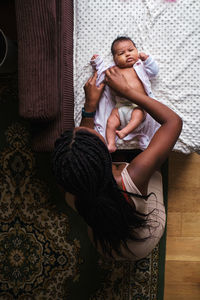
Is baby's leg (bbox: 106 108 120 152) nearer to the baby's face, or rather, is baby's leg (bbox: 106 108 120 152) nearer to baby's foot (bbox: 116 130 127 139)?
baby's foot (bbox: 116 130 127 139)

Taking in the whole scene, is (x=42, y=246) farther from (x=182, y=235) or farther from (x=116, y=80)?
(x=116, y=80)

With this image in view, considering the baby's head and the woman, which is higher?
the baby's head

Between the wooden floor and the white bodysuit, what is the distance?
14.7 inches

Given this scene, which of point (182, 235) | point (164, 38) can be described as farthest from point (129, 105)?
point (182, 235)

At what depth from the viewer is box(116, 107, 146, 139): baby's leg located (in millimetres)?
1299

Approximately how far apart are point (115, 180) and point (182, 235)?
2.79 ft

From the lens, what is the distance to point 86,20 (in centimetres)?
136

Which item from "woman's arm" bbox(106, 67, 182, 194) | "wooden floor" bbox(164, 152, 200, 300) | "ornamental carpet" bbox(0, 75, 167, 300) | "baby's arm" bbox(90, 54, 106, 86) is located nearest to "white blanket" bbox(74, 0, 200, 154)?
"baby's arm" bbox(90, 54, 106, 86)

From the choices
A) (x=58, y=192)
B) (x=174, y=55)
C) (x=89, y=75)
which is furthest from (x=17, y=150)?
(x=174, y=55)

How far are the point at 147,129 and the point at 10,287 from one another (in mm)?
1280

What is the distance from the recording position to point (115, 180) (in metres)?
1.03

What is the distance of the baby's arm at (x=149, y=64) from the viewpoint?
50.5 inches

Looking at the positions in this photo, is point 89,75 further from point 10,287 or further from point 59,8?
point 10,287

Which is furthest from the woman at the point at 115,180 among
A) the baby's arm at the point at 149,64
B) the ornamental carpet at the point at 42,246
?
the ornamental carpet at the point at 42,246
